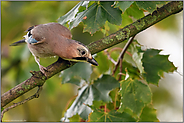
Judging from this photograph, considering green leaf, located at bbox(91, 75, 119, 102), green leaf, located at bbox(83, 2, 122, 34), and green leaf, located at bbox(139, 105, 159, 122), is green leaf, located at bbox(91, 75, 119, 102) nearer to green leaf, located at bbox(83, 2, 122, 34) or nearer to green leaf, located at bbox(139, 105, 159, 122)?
green leaf, located at bbox(139, 105, 159, 122)

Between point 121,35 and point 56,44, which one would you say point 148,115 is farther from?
point 56,44

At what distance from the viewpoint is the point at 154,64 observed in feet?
8.82

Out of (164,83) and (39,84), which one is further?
Answer: (164,83)

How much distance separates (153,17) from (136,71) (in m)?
0.81

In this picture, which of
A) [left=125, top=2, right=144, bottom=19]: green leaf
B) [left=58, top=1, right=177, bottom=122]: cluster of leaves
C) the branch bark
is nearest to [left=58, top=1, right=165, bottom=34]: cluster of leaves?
[left=58, top=1, right=177, bottom=122]: cluster of leaves

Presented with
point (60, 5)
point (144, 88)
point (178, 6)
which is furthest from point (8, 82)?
point (178, 6)

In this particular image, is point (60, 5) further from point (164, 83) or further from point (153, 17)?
point (164, 83)

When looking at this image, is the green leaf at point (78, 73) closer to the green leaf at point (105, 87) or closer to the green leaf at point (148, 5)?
the green leaf at point (105, 87)

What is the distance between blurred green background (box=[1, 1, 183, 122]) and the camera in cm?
477

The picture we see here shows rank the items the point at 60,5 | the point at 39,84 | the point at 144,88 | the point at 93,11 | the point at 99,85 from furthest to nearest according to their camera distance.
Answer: the point at 60,5 → the point at 99,85 → the point at 144,88 → the point at 93,11 → the point at 39,84

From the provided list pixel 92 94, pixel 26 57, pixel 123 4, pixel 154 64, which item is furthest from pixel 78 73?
pixel 26 57

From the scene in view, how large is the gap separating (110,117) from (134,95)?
1.40ft

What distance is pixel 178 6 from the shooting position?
91.3 inches

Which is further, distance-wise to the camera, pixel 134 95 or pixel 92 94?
pixel 92 94
